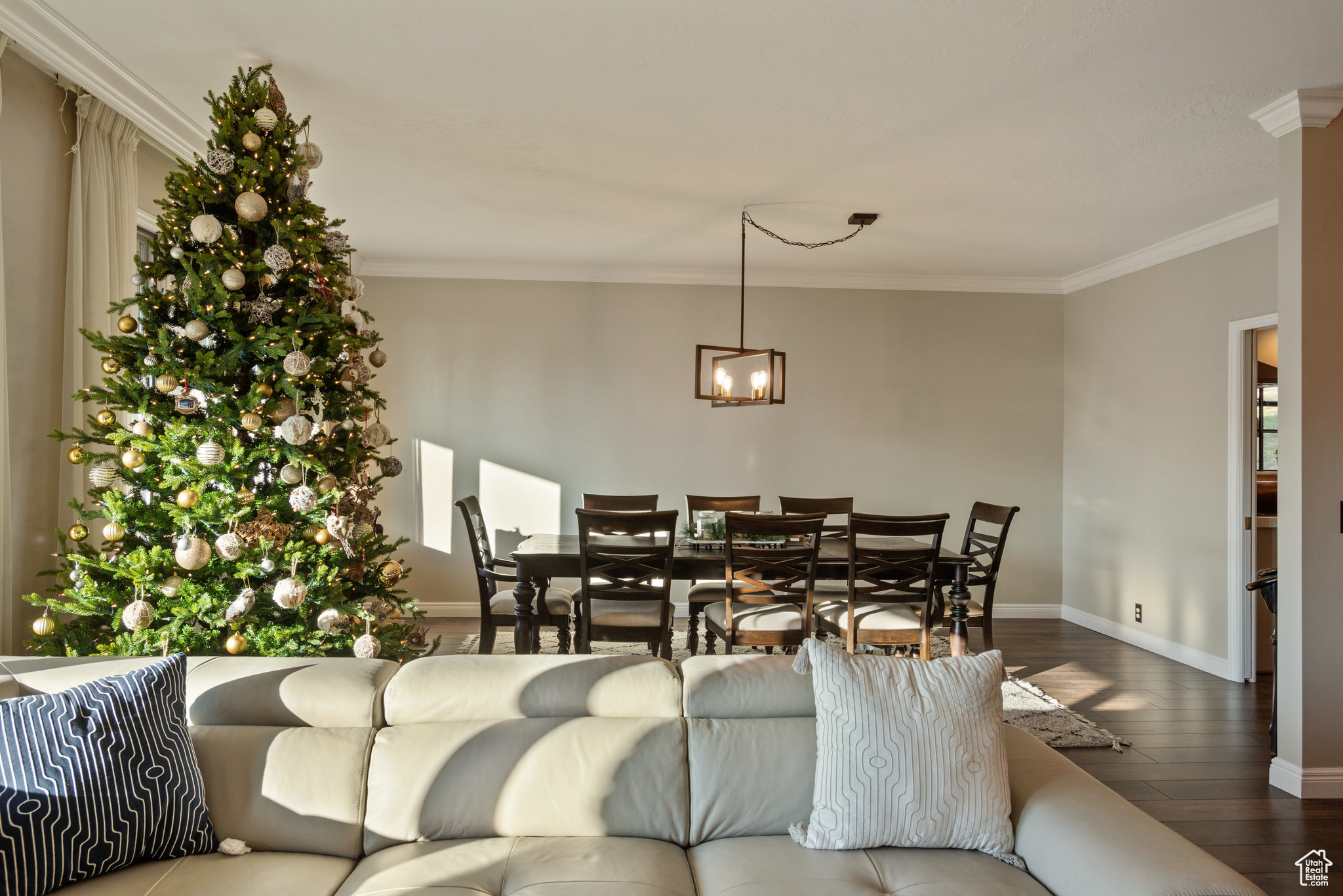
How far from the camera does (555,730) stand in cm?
185

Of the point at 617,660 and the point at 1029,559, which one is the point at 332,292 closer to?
the point at 617,660

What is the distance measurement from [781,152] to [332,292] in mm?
1998

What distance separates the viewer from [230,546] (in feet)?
7.50

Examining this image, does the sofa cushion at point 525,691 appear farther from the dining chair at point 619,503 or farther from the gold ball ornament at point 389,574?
the dining chair at point 619,503

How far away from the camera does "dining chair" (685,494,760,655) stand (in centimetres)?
420

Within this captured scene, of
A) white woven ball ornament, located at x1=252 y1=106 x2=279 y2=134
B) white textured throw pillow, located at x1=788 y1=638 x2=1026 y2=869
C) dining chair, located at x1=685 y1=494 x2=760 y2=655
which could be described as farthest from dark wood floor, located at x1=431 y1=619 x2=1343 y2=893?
white woven ball ornament, located at x1=252 y1=106 x2=279 y2=134

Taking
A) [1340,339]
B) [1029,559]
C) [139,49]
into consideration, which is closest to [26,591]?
[139,49]

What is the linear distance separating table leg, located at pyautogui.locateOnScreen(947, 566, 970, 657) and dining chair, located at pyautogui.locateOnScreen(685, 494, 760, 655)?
118 cm

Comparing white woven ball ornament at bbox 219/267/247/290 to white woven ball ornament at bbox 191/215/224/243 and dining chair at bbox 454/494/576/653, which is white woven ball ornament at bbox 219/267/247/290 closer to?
white woven ball ornament at bbox 191/215/224/243

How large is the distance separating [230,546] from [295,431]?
0.38 m

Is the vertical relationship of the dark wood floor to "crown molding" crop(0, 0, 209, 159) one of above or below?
below

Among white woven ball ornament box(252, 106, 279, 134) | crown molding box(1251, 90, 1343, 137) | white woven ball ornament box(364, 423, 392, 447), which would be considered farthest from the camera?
crown molding box(1251, 90, 1343, 137)

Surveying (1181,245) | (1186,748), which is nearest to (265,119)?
(1186,748)
